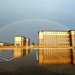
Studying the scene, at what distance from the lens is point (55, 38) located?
116 meters

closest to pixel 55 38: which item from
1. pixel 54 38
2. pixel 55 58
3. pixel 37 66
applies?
pixel 54 38

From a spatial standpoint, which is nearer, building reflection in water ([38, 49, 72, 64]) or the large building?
building reflection in water ([38, 49, 72, 64])

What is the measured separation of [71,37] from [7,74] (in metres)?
104

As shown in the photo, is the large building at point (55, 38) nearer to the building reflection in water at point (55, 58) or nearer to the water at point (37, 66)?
the building reflection in water at point (55, 58)

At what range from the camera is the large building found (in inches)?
4535

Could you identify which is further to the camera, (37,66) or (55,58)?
(55,58)

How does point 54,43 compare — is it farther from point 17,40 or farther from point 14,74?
point 14,74

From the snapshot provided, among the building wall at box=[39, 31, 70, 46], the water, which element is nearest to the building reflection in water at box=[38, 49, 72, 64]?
the water

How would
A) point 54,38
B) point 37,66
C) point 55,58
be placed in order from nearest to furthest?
point 37,66, point 55,58, point 54,38

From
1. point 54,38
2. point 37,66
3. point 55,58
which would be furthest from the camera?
point 54,38

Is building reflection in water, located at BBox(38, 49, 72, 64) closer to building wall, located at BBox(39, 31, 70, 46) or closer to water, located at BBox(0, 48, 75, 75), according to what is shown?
water, located at BBox(0, 48, 75, 75)

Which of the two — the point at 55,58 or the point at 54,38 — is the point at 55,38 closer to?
the point at 54,38

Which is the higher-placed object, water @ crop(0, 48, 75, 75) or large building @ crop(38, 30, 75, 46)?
large building @ crop(38, 30, 75, 46)

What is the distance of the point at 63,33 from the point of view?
11869cm
